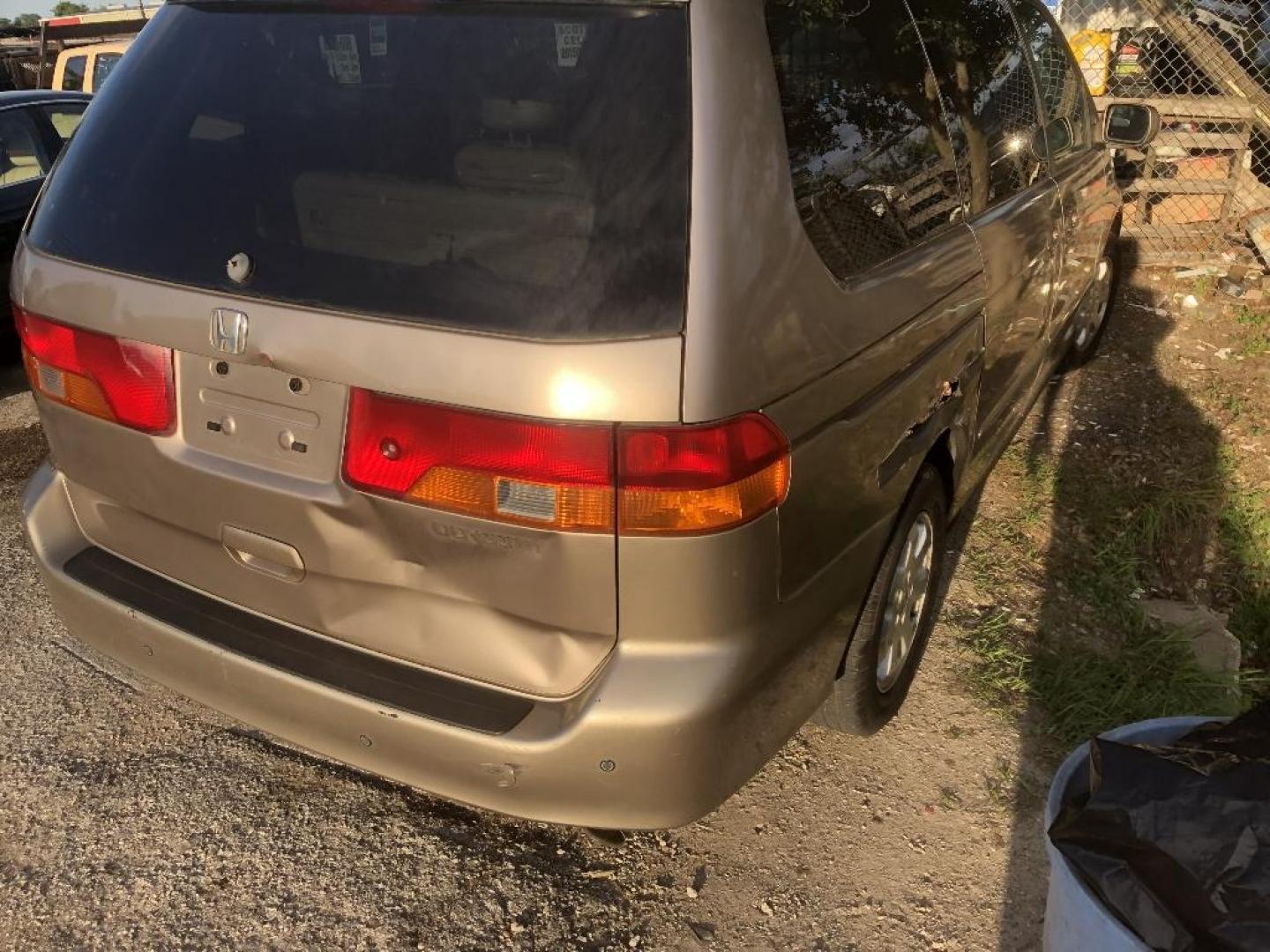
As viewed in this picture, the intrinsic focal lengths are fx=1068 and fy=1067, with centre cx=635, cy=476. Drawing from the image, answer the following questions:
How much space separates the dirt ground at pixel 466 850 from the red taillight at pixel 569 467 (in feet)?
3.41

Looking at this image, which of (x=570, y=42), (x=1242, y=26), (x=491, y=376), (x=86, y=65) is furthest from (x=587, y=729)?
(x=86, y=65)

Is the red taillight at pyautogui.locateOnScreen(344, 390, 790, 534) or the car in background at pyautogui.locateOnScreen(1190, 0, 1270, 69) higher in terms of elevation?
the car in background at pyautogui.locateOnScreen(1190, 0, 1270, 69)

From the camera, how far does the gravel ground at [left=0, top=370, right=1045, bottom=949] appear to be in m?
2.30

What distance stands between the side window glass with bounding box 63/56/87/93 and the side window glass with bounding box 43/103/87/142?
20.1ft

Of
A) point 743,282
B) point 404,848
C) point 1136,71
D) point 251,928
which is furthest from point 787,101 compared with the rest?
point 1136,71

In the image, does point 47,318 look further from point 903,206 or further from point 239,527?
point 903,206

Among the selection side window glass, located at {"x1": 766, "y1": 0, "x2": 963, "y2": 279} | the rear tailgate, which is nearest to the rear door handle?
the rear tailgate

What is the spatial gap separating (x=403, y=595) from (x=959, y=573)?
2.37 metres

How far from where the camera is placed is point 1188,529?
164 inches

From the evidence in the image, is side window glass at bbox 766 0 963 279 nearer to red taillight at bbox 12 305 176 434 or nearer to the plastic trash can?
the plastic trash can

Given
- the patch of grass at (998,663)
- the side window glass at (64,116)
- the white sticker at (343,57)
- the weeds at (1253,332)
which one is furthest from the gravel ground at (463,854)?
the side window glass at (64,116)

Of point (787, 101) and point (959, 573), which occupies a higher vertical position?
point (787, 101)

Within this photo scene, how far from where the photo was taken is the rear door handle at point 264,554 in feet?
6.63

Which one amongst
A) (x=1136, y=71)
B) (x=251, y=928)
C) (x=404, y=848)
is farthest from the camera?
(x=1136, y=71)
